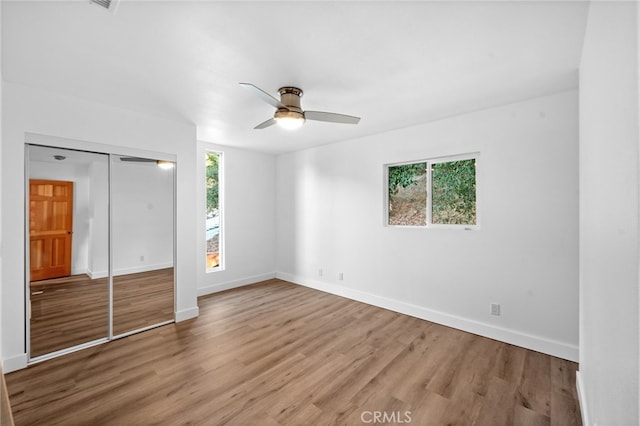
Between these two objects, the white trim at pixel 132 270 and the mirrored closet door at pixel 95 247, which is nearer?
the mirrored closet door at pixel 95 247

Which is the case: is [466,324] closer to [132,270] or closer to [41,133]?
[132,270]

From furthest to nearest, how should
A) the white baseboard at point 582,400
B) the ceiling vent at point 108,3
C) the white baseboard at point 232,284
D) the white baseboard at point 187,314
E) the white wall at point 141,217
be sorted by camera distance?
the white baseboard at point 232,284 < the white baseboard at point 187,314 < the white wall at point 141,217 < the white baseboard at point 582,400 < the ceiling vent at point 108,3

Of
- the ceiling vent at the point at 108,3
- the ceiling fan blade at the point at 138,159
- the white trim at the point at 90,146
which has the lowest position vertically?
the ceiling fan blade at the point at 138,159

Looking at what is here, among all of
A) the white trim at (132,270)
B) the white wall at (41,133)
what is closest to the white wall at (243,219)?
the white wall at (41,133)

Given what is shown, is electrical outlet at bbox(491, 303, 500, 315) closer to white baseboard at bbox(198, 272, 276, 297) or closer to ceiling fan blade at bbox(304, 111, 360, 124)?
ceiling fan blade at bbox(304, 111, 360, 124)

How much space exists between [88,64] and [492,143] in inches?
147

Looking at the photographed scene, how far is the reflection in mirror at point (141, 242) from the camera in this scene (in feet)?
9.79

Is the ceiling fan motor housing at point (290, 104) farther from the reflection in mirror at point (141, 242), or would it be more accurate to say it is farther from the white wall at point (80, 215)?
the white wall at point (80, 215)

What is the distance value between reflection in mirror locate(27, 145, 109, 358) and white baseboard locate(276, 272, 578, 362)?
3073 mm

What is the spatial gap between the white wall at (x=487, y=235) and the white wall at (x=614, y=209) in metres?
1.23

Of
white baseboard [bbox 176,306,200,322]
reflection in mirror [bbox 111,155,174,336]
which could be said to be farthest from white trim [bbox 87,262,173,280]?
white baseboard [bbox 176,306,200,322]

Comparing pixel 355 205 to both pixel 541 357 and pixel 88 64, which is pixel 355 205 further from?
pixel 88 64

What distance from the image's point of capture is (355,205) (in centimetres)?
416

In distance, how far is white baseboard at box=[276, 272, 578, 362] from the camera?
2534mm
